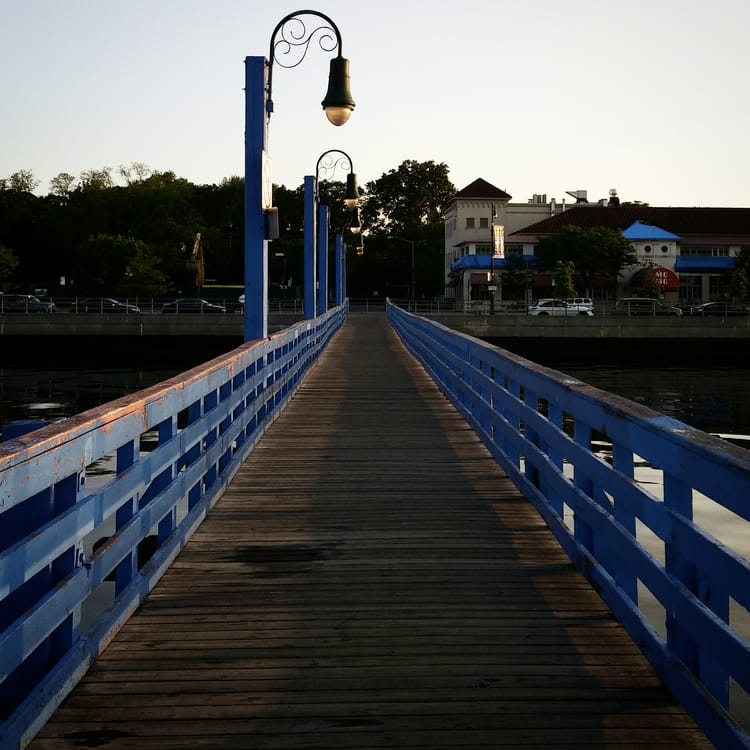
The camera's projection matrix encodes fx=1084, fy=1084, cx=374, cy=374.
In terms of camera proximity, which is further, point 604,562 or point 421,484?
point 421,484

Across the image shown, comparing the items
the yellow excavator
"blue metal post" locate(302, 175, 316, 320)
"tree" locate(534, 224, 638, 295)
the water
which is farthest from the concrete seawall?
the yellow excavator

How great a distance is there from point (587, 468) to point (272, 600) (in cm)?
183

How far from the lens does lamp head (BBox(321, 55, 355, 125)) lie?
1459 centimetres

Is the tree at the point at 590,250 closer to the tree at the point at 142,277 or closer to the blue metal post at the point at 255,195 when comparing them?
the tree at the point at 142,277

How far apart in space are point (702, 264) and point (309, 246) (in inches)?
2471

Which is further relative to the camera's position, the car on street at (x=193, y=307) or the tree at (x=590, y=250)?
the tree at (x=590, y=250)

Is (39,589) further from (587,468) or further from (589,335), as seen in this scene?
(589,335)

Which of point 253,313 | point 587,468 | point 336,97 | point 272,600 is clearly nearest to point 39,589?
point 272,600

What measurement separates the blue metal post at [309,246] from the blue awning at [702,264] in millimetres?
61495

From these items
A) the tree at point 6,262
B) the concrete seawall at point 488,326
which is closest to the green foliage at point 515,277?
the concrete seawall at point 488,326

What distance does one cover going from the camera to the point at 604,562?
5.95 m

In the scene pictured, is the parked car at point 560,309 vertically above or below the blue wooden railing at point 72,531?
above

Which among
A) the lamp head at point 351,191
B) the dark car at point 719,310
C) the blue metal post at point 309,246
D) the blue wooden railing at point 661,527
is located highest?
the lamp head at point 351,191

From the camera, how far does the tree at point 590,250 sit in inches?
3241
